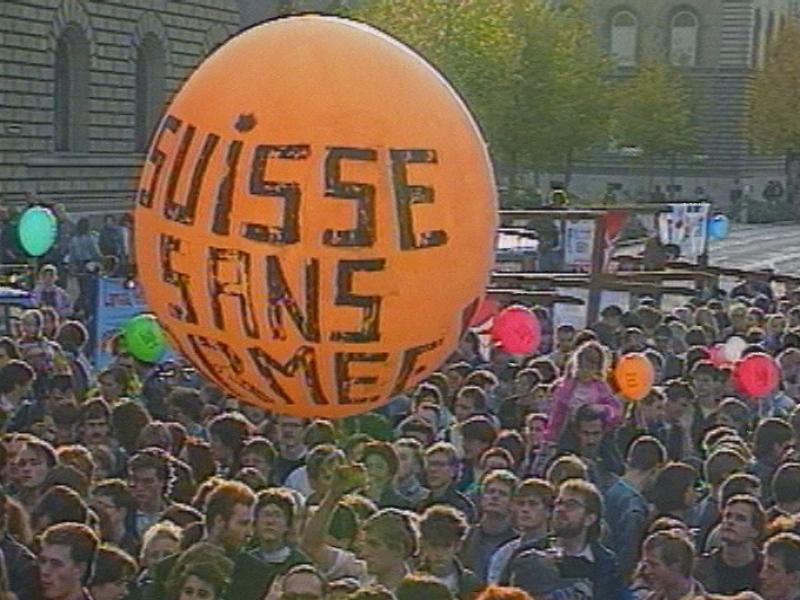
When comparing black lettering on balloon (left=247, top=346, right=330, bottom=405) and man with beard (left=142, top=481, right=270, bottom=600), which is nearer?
black lettering on balloon (left=247, top=346, right=330, bottom=405)

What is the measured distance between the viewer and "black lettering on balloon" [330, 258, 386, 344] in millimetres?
4082

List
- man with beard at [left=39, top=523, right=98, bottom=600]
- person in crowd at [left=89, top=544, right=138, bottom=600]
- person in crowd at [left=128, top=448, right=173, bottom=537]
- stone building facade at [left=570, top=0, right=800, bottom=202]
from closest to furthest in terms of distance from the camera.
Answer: man with beard at [left=39, top=523, right=98, bottom=600] → person in crowd at [left=89, top=544, right=138, bottom=600] → person in crowd at [left=128, top=448, right=173, bottom=537] → stone building facade at [left=570, top=0, right=800, bottom=202]

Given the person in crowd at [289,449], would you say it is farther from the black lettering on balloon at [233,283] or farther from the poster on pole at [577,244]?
the poster on pole at [577,244]

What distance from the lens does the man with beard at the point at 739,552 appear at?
6699 millimetres

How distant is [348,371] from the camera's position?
4.20 m

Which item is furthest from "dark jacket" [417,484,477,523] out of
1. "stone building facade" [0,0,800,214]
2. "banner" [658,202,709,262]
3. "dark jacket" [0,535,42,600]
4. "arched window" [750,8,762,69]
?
"arched window" [750,8,762,69]

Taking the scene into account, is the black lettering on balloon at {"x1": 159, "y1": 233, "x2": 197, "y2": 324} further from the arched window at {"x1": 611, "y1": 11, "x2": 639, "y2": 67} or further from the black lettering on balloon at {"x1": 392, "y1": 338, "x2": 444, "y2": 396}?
the arched window at {"x1": 611, "y1": 11, "x2": 639, "y2": 67}

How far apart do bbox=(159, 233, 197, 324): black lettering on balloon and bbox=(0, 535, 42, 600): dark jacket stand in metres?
2.15

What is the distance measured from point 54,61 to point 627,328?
2004 cm

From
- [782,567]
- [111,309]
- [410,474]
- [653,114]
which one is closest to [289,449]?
[410,474]

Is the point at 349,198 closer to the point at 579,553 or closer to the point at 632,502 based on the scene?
the point at 579,553

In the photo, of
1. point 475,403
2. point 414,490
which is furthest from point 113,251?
point 414,490

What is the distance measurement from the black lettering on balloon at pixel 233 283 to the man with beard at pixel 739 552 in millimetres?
3124

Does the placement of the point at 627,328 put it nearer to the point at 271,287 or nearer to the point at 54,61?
the point at 271,287
